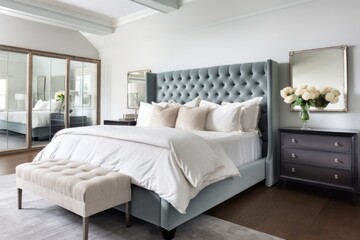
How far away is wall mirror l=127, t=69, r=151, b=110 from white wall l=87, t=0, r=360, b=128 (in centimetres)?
18

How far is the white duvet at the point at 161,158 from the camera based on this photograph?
1.97 metres

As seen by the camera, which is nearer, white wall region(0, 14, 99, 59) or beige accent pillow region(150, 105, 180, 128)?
beige accent pillow region(150, 105, 180, 128)

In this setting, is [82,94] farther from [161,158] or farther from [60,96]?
[161,158]

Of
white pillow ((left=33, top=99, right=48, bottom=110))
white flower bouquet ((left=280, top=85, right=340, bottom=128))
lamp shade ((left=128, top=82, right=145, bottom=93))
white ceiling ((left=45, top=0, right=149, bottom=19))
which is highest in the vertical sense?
white ceiling ((left=45, top=0, right=149, bottom=19))

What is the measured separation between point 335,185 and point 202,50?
292 centimetres

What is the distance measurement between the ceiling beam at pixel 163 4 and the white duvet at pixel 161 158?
2.19 metres

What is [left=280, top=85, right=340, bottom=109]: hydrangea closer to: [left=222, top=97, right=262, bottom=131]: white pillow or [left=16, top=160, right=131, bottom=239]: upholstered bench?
[left=222, top=97, right=262, bottom=131]: white pillow

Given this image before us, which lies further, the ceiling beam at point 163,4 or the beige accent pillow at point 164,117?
the ceiling beam at point 163,4

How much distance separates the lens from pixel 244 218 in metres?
2.40

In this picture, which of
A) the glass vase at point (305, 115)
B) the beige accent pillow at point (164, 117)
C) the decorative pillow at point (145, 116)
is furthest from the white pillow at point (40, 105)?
the glass vase at point (305, 115)

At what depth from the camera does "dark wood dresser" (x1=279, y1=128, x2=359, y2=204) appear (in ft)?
9.03

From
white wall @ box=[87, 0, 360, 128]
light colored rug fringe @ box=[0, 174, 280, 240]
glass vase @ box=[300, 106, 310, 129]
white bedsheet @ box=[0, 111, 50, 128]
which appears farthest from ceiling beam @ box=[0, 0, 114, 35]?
glass vase @ box=[300, 106, 310, 129]

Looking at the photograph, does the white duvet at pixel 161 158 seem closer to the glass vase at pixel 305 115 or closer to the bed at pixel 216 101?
the bed at pixel 216 101

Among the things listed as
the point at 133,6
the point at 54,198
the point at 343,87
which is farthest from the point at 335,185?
the point at 133,6
